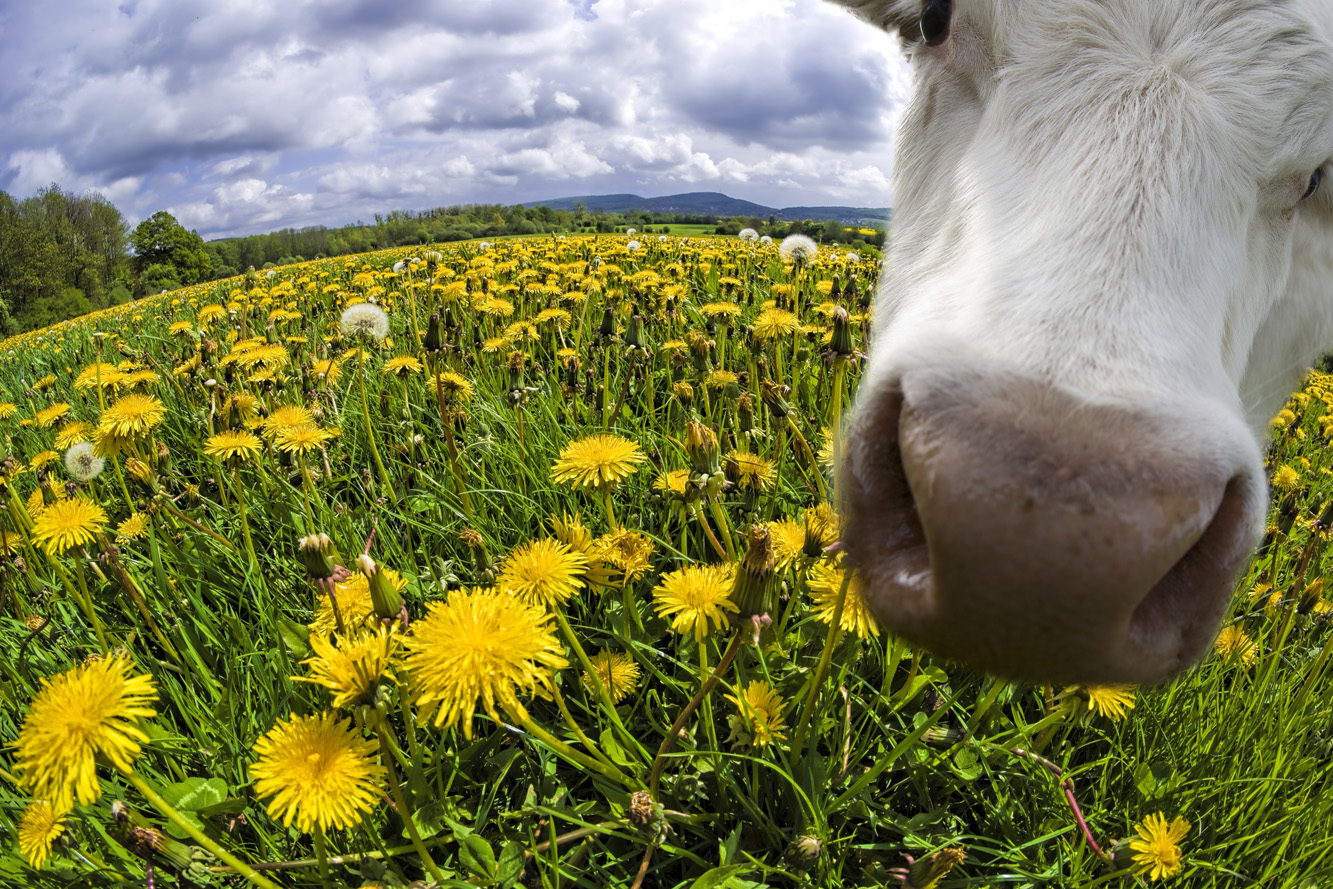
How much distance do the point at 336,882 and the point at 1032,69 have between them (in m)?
2.11

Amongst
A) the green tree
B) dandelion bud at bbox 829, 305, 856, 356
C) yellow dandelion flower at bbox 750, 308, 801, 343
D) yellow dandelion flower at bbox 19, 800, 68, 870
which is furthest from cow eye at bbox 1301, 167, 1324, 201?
the green tree

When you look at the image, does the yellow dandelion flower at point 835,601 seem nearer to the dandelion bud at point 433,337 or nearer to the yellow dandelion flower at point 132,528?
the dandelion bud at point 433,337

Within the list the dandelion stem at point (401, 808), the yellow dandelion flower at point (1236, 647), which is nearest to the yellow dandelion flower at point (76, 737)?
the dandelion stem at point (401, 808)

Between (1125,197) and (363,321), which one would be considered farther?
(363,321)

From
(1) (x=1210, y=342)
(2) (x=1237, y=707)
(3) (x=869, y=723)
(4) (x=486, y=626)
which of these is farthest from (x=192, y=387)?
(2) (x=1237, y=707)

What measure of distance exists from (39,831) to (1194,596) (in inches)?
72.6

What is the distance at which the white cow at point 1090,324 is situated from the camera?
684 millimetres

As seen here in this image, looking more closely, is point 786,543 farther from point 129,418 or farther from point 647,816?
point 129,418

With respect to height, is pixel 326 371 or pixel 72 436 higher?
pixel 326 371

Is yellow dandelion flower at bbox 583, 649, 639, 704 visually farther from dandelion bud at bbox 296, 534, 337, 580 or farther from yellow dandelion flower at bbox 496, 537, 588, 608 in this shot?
dandelion bud at bbox 296, 534, 337, 580

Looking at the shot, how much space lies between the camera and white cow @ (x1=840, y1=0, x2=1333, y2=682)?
684 millimetres

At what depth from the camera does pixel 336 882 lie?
3.72 ft

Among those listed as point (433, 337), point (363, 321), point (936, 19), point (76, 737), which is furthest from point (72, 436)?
point (936, 19)

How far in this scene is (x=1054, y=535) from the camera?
660mm
